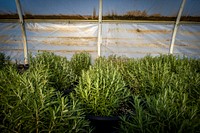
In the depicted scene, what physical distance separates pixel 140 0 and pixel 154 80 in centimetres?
358

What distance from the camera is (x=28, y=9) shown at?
5.58 m

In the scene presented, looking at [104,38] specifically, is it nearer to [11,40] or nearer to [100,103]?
[11,40]

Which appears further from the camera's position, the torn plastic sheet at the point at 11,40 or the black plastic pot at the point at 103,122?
the torn plastic sheet at the point at 11,40

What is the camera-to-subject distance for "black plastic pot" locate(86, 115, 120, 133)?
215 centimetres

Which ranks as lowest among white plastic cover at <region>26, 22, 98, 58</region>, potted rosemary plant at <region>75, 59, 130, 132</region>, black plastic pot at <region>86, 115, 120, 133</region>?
black plastic pot at <region>86, 115, 120, 133</region>

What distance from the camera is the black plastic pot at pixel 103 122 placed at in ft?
7.05

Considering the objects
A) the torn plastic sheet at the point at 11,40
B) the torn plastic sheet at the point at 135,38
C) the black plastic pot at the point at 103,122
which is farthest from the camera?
the torn plastic sheet at the point at 135,38

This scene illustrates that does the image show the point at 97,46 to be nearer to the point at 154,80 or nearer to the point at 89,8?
the point at 89,8

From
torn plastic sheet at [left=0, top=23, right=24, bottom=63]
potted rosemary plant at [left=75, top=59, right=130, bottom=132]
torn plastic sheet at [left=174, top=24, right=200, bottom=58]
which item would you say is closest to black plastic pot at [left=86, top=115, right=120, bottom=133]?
potted rosemary plant at [left=75, top=59, right=130, bottom=132]

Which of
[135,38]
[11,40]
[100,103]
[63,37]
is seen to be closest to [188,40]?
[135,38]

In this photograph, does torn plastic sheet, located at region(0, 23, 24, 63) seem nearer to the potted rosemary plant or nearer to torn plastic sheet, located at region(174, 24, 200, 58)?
the potted rosemary plant

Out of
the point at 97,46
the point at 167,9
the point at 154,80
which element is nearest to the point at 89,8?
the point at 97,46

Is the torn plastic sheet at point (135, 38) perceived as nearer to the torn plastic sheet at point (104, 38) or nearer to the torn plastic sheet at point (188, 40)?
the torn plastic sheet at point (104, 38)

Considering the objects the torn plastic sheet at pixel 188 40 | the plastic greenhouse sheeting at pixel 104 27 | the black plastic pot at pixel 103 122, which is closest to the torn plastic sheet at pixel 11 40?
the plastic greenhouse sheeting at pixel 104 27
